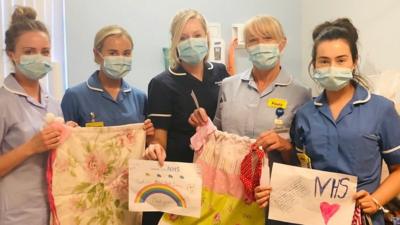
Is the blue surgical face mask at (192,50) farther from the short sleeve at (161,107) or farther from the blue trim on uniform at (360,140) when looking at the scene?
the blue trim on uniform at (360,140)

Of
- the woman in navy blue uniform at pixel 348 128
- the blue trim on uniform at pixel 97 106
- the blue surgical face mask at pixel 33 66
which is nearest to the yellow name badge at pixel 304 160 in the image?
the woman in navy blue uniform at pixel 348 128

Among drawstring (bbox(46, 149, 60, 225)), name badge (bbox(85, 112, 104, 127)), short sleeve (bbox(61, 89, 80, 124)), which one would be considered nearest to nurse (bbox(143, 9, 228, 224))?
name badge (bbox(85, 112, 104, 127))

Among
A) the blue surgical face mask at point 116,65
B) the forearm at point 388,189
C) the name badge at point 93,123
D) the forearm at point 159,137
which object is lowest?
the forearm at point 388,189

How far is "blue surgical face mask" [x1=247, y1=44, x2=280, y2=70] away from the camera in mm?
1692

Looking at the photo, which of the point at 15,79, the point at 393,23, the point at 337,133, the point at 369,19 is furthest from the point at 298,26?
A: the point at 15,79

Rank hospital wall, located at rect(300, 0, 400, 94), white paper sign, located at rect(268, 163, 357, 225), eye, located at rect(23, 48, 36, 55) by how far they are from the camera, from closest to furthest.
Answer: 1. white paper sign, located at rect(268, 163, 357, 225)
2. eye, located at rect(23, 48, 36, 55)
3. hospital wall, located at rect(300, 0, 400, 94)

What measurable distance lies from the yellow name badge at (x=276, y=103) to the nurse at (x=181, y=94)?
0.97ft

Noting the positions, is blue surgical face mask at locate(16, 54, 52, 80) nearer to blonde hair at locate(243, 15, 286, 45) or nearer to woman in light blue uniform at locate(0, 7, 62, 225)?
woman in light blue uniform at locate(0, 7, 62, 225)

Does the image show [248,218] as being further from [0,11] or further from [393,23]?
[0,11]

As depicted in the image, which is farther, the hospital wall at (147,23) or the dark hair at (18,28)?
the hospital wall at (147,23)

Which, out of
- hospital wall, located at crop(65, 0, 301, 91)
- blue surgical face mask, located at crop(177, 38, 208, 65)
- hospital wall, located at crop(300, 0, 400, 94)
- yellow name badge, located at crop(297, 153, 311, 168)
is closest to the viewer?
yellow name badge, located at crop(297, 153, 311, 168)

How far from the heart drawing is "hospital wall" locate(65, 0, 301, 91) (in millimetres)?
1743

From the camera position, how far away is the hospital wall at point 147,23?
2.79m

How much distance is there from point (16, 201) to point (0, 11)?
125cm
